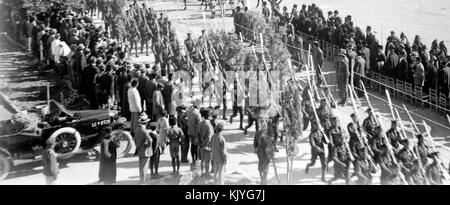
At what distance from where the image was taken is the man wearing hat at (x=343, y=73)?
1666 cm

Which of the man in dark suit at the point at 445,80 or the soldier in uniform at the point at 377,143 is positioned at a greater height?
the man in dark suit at the point at 445,80

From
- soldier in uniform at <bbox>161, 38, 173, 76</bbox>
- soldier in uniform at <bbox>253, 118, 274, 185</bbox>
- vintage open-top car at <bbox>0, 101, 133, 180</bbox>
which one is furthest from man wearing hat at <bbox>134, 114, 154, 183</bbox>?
soldier in uniform at <bbox>161, 38, 173, 76</bbox>

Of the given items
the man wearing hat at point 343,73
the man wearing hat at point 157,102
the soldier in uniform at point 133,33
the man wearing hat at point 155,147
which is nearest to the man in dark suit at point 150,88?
the man wearing hat at point 157,102

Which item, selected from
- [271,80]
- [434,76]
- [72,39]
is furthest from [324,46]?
[72,39]

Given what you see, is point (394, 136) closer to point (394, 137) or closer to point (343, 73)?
point (394, 137)

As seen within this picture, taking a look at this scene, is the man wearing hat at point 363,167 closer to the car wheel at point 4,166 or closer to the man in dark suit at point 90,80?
the car wheel at point 4,166

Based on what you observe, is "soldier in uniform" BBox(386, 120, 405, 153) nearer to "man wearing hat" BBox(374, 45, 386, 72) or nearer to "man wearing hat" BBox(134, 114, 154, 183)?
"man wearing hat" BBox(134, 114, 154, 183)

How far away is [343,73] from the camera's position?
16797 mm

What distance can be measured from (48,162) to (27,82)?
27.1ft

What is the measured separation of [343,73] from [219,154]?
250 inches

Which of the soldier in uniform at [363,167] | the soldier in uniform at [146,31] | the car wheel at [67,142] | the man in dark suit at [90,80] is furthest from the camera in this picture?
the soldier in uniform at [146,31]

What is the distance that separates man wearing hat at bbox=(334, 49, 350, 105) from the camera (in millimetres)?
16656

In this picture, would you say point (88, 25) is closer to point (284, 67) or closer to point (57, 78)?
point (57, 78)

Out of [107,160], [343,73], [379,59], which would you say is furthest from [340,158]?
[379,59]
